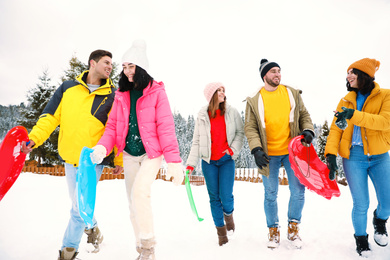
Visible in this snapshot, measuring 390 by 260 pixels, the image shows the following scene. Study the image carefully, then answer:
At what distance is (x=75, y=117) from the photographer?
301 centimetres

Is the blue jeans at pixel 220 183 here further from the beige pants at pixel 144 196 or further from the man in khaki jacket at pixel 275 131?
the beige pants at pixel 144 196

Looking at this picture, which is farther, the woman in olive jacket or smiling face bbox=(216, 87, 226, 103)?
smiling face bbox=(216, 87, 226, 103)

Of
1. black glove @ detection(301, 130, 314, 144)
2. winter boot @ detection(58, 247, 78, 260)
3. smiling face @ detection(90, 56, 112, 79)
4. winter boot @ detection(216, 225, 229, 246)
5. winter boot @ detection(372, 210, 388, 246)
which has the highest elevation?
smiling face @ detection(90, 56, 112, 79)

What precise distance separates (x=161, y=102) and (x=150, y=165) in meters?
0.75

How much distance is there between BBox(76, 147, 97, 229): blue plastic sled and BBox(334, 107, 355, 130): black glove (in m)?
2.96

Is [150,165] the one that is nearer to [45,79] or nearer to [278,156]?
[278,156]

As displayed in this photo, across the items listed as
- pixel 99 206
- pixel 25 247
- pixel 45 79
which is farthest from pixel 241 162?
pixel 25 247

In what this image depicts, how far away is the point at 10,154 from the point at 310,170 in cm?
382

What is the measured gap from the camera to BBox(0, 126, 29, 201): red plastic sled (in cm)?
275

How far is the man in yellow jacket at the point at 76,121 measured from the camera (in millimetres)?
2824

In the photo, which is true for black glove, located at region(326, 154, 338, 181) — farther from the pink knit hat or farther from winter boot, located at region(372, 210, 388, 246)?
the pink knit hat

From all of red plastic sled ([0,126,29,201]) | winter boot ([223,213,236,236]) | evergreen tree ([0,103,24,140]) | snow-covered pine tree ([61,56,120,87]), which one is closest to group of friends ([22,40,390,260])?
red plastic sled ([0,126,29,201])

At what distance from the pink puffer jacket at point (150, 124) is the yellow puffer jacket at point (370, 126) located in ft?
6.95

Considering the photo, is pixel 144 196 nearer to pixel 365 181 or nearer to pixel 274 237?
pixel 274 237
